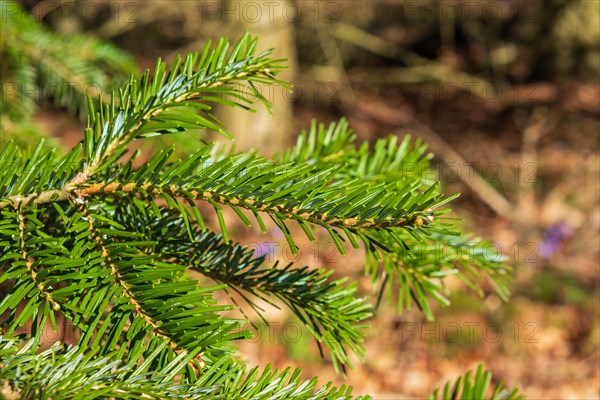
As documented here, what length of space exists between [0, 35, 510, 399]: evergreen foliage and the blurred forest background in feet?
1.44

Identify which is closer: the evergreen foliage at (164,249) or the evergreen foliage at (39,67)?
the evergreen foliage at (164,249)

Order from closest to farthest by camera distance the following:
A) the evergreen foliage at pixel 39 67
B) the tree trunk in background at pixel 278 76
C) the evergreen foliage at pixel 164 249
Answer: the evergreen foliage at pixel 164 249
the evergreen foliage at pixel 39 67
the tree trunk in background at pixel 278 76

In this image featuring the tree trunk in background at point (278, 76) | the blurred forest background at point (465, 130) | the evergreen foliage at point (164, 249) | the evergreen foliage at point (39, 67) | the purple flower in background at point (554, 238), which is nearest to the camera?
the evergreen foliage at point (164, 249)

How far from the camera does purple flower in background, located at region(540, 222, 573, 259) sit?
14.0ft

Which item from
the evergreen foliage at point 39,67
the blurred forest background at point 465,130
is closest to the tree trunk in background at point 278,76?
the blurred forest background at point 465,130

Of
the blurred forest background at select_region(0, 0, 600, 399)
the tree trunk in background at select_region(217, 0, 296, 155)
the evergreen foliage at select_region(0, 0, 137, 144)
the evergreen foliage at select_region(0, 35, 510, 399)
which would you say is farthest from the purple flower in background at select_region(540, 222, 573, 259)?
the evergreen foliage at select_region(0, 35, 510, 399)

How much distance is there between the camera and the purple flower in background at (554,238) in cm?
426

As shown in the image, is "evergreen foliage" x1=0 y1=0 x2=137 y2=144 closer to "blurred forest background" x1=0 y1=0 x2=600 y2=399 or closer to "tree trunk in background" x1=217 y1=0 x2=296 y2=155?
"blurred forest background" x1=0 y1=0 x2=600 y2=399

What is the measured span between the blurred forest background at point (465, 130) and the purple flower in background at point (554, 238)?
0.6 inches

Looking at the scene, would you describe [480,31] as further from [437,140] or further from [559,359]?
[559,359]

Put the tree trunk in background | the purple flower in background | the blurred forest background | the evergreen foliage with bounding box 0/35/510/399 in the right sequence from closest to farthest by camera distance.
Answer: the evergreen foliage with bounding box 0/35/510/399, the blurred forest background, the purple flower in background, the tree trunk in background

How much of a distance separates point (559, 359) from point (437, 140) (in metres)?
2.82

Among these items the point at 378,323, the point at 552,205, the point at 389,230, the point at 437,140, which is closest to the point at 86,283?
the point at 389,230

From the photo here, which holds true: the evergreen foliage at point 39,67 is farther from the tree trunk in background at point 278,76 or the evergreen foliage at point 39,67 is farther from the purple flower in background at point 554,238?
the purple flower in background at point 554,238
